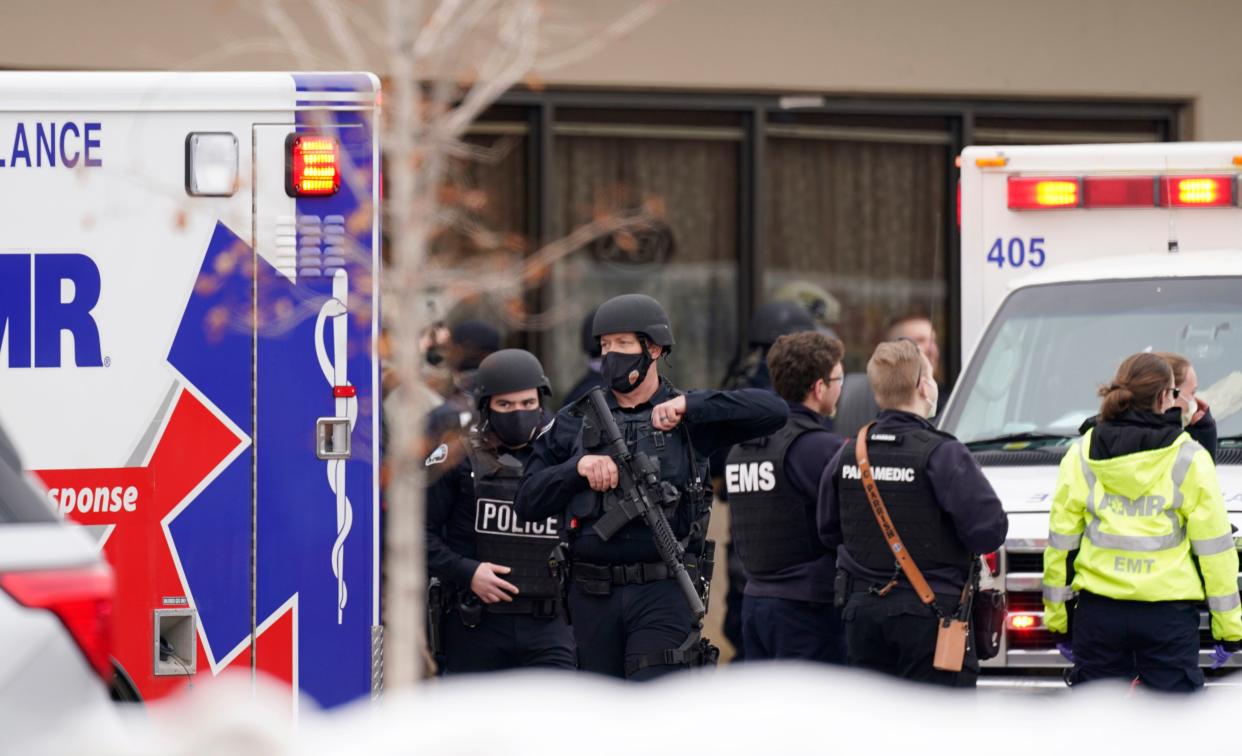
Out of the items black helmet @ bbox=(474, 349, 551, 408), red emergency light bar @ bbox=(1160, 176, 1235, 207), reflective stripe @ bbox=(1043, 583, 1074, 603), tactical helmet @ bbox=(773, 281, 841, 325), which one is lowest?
reflective stripe @ bbox=(1043, 583, 1074, 603)

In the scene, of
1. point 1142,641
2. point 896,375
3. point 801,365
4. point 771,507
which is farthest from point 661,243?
point 1142,641

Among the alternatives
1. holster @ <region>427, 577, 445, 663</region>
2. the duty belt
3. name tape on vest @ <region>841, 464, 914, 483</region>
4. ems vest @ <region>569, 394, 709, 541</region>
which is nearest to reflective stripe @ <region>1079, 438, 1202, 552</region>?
name tape on vest @ <region>841, 464, 914, 483</region>

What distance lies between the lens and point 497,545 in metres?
6.98

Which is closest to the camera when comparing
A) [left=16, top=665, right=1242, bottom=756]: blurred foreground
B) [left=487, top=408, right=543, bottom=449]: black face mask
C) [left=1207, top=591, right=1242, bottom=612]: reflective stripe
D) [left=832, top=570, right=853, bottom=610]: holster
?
[left=16, top=665, right=1242, bottom=756]: blurred foreground

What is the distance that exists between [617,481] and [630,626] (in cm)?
52

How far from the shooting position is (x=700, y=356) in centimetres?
1174

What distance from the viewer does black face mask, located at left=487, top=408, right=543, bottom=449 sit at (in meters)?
7.03

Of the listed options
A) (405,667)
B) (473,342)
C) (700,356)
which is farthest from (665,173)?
(405,667)

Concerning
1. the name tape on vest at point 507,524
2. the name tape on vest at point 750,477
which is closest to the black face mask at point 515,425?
the name tape on vest at point 507,524

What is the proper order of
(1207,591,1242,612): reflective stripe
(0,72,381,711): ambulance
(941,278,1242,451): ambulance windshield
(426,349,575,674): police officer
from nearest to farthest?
(0,72,381,711): ambulance
(1207,591,1242,612): reflective stripe
(426,349,575,674): police officer
(941,278,1242,451): ambulance windshield

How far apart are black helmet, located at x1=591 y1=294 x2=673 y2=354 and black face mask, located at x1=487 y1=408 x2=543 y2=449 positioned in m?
0.54

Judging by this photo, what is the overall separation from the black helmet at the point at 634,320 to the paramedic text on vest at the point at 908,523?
746 millimetres

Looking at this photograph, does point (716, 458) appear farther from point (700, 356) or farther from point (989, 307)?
point (700, 356)

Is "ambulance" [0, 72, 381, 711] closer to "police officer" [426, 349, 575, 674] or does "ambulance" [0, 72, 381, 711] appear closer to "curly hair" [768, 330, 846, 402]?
"police officer" [426, 349, 575, 674]
